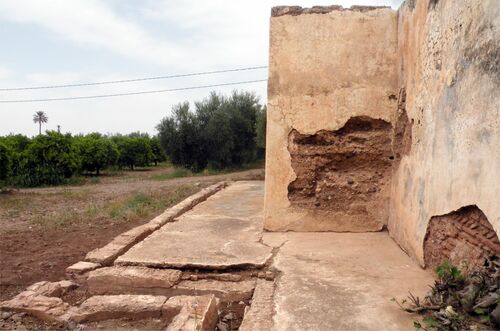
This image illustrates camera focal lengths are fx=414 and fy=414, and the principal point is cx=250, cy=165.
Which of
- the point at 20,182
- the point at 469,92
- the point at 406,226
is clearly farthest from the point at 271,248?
the point at 20,182

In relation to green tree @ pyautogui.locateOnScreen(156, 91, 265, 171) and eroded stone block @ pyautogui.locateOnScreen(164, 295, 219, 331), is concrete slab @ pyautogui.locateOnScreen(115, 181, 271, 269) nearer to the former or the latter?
eroded stone block @ pyautogui.locateOnScreen(164, 295, 219, 331)

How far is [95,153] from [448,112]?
21.8m

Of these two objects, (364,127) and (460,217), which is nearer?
(460,217)

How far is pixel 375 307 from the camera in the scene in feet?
9.00

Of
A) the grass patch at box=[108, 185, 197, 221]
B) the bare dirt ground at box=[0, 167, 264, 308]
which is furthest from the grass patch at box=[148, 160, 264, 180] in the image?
the bare dirt ground at box=[0, 167, 264, 308]

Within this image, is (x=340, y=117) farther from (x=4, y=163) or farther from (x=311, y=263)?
(x=4, y=163)

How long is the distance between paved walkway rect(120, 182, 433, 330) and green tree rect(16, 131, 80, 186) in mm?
Result: 13057

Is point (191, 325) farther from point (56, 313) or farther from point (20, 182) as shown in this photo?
point (20, 182)

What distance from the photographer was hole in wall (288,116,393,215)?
15.6 feet

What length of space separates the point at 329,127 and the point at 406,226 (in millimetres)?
1420

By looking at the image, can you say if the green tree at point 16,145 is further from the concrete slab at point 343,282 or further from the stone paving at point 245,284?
the concrete slab at point 343,282

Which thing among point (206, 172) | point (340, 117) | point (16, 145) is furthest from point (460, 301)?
point (206, 172)

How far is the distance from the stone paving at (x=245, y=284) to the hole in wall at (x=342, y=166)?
404 millimetres

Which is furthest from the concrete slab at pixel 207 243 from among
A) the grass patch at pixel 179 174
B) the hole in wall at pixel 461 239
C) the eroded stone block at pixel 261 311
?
the grass patch at pixel 179 174
